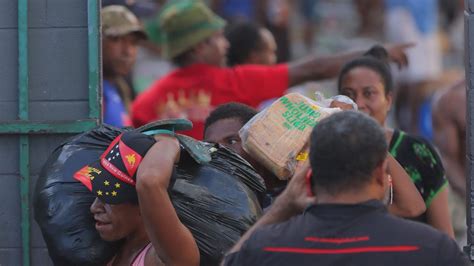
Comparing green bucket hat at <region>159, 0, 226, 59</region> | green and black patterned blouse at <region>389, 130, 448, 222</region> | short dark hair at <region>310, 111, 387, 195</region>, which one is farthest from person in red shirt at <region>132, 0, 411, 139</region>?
short dark hair at <region>310, 111, 387, 195</region>

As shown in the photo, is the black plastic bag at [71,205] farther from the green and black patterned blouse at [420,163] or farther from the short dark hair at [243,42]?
the short dark hair at [243,42]

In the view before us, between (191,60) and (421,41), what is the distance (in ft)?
18.5

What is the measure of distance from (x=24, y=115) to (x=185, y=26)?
314cm

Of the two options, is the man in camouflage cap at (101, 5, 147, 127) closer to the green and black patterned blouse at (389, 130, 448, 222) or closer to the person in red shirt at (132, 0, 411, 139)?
the person in red shirt at (132, 0, 411, 139)

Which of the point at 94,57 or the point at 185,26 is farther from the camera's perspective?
the point at 185,26

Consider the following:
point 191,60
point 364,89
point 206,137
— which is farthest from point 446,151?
point 206,137

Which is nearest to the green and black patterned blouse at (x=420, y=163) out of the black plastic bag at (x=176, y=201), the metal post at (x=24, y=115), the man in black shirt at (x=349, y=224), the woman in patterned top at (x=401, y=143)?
the woman in patterned top at (x=401, y=143)

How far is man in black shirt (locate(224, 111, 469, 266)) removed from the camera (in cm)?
365

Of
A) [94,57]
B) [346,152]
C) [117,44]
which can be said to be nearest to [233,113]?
[94,57]

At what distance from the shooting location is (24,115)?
5.39 m

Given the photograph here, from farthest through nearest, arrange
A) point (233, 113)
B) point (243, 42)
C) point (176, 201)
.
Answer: point (243, 42), point (233, 113), point (176, 201)

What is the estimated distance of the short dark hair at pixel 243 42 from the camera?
8875mm

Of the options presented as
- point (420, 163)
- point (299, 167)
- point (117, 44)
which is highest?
point (299, 167)

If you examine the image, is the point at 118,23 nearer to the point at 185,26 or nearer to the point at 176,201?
the point at 185,26
